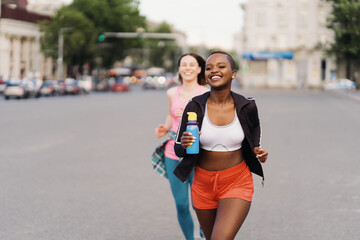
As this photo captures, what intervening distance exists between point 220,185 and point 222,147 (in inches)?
9.3

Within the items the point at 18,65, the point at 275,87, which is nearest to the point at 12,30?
the point at 18,65

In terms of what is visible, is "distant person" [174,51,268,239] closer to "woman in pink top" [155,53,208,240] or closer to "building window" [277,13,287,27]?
"woman in pink top" [155,53,208,240]

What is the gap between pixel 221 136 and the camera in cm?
398

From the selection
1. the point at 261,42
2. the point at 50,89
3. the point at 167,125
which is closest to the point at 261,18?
the point at 261,42

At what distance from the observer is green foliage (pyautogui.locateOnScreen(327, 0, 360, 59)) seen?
177 feet

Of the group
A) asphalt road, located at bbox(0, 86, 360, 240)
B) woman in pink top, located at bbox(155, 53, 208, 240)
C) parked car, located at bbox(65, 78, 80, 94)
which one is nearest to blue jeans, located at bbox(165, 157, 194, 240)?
woman in pink top, located at bbox(155, 53, 208, 240)

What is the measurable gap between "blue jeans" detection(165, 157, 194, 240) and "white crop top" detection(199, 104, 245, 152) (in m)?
1.31

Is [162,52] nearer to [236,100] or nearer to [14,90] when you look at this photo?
[14,90]

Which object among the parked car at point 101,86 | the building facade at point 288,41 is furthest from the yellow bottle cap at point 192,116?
the building facade at point 288,41

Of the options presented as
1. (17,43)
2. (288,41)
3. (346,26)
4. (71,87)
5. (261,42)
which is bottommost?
(71,87)

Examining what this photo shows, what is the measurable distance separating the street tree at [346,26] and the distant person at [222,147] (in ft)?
169

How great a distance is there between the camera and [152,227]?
650 centimetres

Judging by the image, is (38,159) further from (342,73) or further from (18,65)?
(18,65)

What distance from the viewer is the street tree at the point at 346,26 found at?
5403 centimetres
